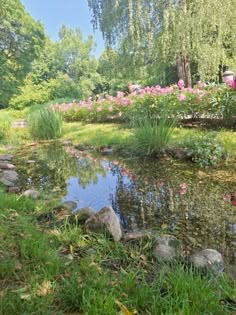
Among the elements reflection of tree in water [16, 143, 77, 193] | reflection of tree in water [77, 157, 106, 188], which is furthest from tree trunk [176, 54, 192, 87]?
reflection of tree in water [77, 157, 106, 188]

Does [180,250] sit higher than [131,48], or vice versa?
[131,48]

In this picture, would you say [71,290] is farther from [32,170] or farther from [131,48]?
[131,48]

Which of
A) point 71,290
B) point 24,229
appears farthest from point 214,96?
point 71,290

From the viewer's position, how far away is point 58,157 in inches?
184

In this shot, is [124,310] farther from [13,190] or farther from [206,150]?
[206,150]

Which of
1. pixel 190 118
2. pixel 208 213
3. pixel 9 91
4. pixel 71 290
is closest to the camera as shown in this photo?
pixel 71 290

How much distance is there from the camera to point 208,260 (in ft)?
5.02

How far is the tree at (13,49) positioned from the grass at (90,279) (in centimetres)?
914

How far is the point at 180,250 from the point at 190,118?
404 centimetres

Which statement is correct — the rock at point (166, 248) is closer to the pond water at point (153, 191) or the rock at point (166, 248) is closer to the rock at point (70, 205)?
the pond water at point (153, 191)

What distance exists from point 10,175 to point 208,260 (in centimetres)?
265

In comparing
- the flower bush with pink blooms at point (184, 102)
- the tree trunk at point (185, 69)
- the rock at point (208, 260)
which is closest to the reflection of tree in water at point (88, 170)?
the flower bush with pink blooms at point (184, 102)

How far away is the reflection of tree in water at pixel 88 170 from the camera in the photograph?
11.3ft

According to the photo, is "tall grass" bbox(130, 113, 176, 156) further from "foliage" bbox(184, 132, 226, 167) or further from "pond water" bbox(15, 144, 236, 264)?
"foliage" bbox(184, 132, 226, 167)
